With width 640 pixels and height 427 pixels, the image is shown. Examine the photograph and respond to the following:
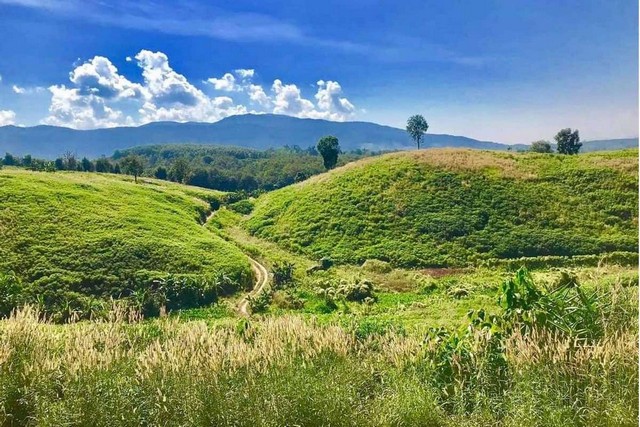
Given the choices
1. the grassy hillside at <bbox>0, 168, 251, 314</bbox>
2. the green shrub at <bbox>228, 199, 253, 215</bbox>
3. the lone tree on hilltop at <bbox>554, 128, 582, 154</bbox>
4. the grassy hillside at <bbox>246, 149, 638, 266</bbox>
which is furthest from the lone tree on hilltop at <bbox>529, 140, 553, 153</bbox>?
the grassy hillside at <bbox>0, 168, 251, 314</bbox>

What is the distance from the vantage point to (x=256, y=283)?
37.7 metres

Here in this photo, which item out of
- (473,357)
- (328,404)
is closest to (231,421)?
(328,404)

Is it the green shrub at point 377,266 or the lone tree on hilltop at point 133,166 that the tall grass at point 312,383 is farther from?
the lone tree on hilltop at point 133,166

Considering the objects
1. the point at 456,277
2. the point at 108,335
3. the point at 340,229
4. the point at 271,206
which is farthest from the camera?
the point at 271,206

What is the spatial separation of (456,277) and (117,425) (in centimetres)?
3386

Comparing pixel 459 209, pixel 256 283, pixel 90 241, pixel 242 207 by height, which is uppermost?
pixel 459 209

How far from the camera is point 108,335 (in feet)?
26.1

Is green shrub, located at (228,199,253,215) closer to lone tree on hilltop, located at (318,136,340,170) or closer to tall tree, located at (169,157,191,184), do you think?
lone tree on hilltop, located at (318,136,340,170)

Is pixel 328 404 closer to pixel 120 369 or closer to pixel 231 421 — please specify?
pixel 231 421

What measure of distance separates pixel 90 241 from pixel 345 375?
1511 inches

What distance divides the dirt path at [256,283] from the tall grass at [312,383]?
22.1 meters

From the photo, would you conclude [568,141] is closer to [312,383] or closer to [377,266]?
[377,266]

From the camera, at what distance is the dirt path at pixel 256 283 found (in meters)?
30.7

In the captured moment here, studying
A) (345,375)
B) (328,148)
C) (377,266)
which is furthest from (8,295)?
(328,148)
